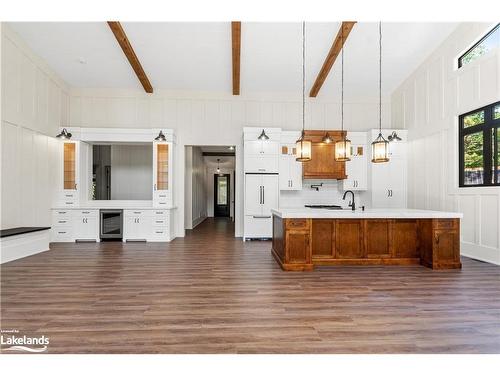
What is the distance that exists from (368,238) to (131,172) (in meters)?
6.37

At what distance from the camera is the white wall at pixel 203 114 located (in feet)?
24.9

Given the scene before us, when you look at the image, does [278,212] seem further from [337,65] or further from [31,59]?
[31,59]

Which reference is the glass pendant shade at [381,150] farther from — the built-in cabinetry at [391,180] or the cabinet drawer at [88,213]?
the cabinet drawer at [88,213]

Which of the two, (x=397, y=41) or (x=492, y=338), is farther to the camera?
(x=397, y=41)

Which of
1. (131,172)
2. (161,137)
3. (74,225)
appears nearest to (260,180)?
(161,137)

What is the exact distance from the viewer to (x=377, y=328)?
2426mm

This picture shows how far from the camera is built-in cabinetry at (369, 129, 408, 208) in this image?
7152 millimetres

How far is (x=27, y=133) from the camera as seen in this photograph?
18.7 feet

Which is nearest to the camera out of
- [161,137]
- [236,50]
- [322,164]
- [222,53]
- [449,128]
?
[449,128]

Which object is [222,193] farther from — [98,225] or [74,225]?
[74,225]

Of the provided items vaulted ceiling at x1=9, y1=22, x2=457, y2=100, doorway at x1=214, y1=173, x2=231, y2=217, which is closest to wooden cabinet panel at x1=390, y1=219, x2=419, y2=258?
vaulted ceiling at x1=9, y1=22, x2=457, y2=100

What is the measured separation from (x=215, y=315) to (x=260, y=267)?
184 cm
